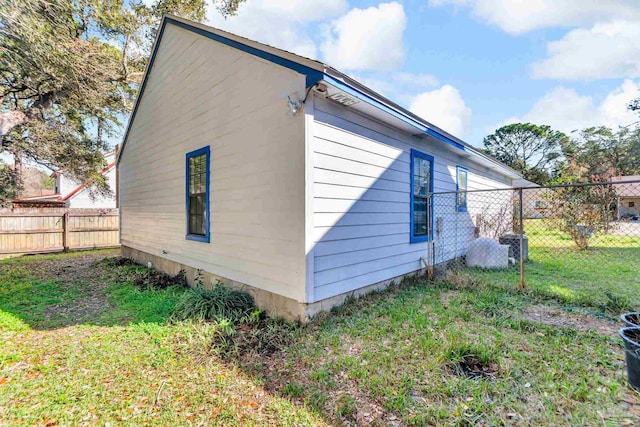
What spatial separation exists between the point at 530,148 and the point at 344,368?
39311 mm

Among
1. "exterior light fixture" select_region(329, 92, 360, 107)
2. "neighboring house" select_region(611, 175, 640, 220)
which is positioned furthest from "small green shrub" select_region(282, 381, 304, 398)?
"neighboring house" select_region(611, 175, 640, 220)

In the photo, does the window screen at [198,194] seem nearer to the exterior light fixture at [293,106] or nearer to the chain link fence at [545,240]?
the exterior light fixture at [293,106]

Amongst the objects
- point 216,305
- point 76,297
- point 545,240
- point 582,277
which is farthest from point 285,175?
point 545,240

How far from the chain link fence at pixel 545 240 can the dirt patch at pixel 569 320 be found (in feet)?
2.61

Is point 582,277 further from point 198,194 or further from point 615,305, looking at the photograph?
point 198,194

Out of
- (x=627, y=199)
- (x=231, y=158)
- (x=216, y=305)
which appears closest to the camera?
(x=216, y=305)

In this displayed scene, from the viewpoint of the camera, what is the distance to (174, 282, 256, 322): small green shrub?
149 inches

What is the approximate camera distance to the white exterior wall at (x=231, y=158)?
12.0 ft

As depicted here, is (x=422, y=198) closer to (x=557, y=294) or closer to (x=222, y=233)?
(x=557, y=294)

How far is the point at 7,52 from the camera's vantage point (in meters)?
5.34

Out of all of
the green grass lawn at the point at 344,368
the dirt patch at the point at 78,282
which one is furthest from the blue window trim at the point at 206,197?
the dirt patch at the point at 78,282

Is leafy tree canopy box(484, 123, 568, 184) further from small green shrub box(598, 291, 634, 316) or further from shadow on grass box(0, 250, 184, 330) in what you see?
shadow on grass box(0, 250, 184, 330)

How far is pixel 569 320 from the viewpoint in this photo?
3631 mm

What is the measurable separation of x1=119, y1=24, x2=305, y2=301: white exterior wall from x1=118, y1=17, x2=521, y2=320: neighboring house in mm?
24
